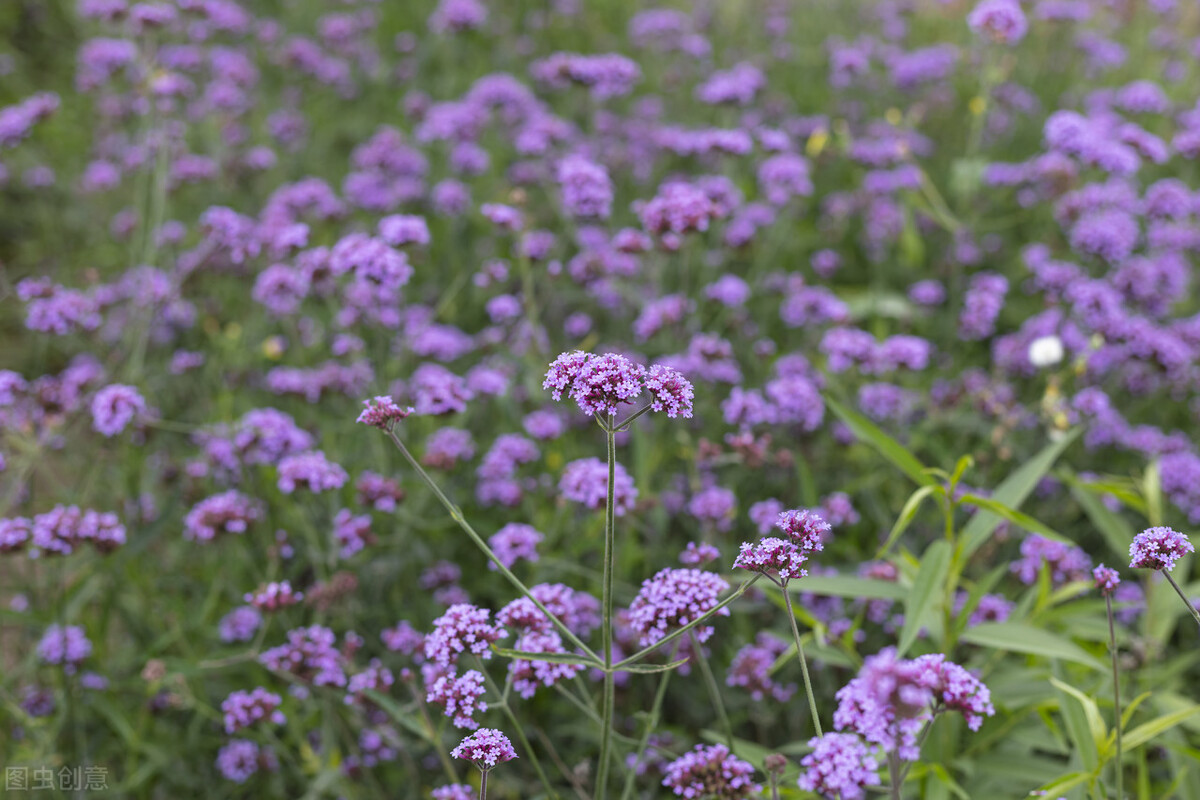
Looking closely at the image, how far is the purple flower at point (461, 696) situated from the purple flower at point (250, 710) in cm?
89

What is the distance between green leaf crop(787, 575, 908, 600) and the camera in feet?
8.51

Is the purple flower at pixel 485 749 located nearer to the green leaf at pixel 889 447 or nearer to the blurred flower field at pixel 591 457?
the blurred flower field at pixel 591 457

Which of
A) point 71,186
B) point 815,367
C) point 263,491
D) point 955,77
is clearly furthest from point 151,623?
point 955,77

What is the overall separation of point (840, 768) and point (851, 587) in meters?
1.06

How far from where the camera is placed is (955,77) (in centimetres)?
774

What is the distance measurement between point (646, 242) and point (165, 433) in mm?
2416

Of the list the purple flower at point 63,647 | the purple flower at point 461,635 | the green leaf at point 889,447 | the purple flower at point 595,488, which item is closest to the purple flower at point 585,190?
the purple flower at point 595,488

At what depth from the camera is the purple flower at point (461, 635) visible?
2.00 meters

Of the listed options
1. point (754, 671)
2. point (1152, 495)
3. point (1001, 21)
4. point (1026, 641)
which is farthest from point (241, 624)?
point (1001, 21)

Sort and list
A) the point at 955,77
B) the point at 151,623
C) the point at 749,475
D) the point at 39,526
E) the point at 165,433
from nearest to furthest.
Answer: the point at 39,526, the point at 151,623, the point at 749,475, the point at 165,433, the point at 955,77

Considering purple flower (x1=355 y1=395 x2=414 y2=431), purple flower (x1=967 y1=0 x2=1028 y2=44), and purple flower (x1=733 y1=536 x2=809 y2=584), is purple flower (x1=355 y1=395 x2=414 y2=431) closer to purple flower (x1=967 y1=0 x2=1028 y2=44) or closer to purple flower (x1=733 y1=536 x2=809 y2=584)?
purple flower (x1=733 y1=536 x2=809 y2=584)

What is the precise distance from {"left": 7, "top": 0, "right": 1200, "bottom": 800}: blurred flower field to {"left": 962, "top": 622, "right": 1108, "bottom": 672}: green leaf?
15 mm

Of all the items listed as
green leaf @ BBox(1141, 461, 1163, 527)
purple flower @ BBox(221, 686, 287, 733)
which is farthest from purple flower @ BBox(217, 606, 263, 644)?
green leaf @ BBox(1141, 461, 1163, 527)

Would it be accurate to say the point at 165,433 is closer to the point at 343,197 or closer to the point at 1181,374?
the point at 343,197
